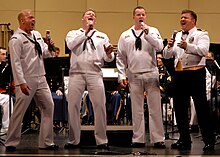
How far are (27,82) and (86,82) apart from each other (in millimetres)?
861

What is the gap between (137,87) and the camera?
7.07m

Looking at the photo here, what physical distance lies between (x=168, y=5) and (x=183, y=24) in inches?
265

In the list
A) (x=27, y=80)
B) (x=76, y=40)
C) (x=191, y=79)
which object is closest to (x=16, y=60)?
(x=27, y=80)

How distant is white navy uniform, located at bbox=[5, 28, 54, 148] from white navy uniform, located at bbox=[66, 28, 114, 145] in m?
0.36

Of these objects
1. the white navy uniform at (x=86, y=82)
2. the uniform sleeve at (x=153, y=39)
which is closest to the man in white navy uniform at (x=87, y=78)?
the white navy uniform at (x=86, y=82)

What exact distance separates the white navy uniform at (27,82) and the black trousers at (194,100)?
1748 mm

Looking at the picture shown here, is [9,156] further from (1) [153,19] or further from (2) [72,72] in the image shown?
(1) [153,19]

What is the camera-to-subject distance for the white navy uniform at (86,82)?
266 inches

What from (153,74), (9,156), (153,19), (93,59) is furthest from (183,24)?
(153,19)

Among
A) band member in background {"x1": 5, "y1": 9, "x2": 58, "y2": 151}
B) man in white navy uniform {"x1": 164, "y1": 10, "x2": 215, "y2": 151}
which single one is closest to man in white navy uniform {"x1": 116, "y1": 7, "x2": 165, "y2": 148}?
man in white navy uniform {"x1": 164, "y1": 10, "x2": 215, "y2": 151}

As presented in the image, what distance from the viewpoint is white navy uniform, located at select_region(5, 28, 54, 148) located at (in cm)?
635

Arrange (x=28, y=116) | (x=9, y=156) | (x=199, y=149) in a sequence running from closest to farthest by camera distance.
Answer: (x=9, y=156)
(x=199, y=149)
(x=28, y=116)

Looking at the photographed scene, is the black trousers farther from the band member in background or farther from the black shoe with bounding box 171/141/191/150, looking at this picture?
the band member in background

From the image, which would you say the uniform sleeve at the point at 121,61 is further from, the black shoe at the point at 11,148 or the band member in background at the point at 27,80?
the black shoe at the point at 11,148
